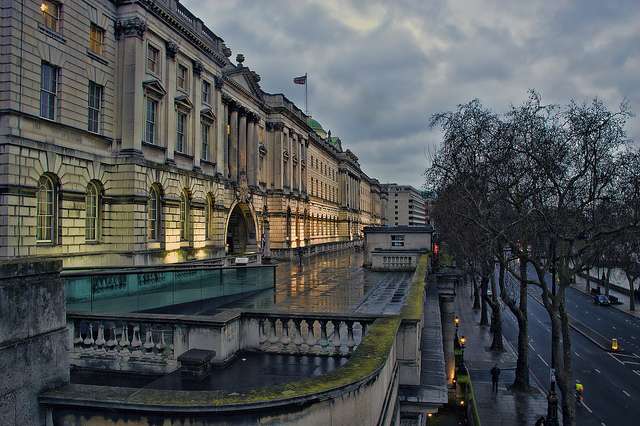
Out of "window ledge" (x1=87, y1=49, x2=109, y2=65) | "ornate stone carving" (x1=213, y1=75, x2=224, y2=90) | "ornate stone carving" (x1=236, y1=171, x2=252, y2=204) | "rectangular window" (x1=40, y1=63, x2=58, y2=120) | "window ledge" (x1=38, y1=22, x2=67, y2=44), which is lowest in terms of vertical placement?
"ornate stone carving" (x1=236, y1=171, x2=252, y2=204)

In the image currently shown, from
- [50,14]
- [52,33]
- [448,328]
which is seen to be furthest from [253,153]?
[448,328]

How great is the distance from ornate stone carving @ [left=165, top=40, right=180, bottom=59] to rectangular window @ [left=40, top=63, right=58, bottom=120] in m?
8.36

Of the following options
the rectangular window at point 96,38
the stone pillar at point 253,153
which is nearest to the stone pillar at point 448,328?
the rectangular window at point 96,38

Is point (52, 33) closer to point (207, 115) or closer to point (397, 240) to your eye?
point (207, 115)

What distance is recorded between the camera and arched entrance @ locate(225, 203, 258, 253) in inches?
1702

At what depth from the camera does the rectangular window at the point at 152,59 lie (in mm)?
24688

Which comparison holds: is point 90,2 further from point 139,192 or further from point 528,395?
point 528,395

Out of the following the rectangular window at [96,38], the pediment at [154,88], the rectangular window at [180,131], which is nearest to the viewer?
the rectangular window at [96,38]

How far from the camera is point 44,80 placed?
60.6 ft

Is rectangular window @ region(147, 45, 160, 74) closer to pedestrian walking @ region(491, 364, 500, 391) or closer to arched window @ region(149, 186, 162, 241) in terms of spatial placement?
arched window @ region(149, 186, 162, 241)

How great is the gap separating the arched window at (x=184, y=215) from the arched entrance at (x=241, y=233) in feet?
47.5

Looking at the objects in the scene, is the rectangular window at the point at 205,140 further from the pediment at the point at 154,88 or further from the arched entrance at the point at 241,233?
the arched entrance at the point at 241,233

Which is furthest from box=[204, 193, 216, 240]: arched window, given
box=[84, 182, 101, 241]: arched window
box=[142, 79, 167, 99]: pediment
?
box=[84, 182, 101, 241]: arched window

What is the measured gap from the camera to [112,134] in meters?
22.4
